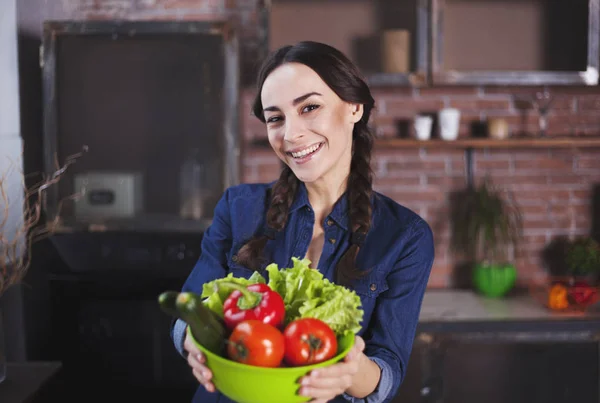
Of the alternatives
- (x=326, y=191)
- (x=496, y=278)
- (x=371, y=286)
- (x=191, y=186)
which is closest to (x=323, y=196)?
(x=326, y=191)

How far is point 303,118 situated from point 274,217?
0.30 metres

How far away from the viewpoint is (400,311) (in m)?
1.32

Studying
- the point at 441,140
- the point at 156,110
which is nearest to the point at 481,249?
the point at 441,140

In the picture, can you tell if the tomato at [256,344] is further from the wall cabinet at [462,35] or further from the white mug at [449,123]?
the white mug at [449,123]

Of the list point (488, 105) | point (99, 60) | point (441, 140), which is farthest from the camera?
point (488, 105)

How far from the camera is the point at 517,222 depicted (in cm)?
297

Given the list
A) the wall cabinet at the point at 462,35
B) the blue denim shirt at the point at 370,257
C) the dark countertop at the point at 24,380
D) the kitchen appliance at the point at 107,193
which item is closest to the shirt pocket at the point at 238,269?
the blue denim shirt at the point at 370,257

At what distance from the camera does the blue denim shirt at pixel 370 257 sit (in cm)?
130

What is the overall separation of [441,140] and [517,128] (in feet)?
1.56

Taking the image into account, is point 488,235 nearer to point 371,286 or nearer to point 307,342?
point 371,286

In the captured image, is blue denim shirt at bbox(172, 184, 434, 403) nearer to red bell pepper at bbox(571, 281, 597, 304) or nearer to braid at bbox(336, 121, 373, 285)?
braid at bbox(336, 121, 373, 285)

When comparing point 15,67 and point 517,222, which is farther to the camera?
point 517,222

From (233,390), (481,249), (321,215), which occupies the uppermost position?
(321,215)

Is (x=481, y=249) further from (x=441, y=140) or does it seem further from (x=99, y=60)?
(x=99, y=60)
